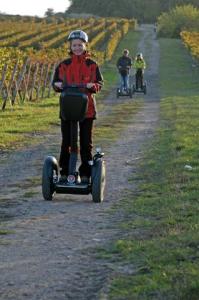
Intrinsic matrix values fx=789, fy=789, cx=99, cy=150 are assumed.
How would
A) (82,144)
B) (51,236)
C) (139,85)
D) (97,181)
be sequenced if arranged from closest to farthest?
(51,236) → (97,181) → (82,144) → (139,85)

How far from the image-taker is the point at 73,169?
29.2 feet

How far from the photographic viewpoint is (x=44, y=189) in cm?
864

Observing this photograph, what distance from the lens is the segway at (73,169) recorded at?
851 centimetres

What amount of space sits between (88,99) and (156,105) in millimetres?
16880

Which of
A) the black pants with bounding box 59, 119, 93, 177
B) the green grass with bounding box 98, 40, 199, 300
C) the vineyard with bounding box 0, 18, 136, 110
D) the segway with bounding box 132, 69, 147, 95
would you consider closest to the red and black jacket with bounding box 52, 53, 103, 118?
the black pants with bounding box 59, 119, 93, 177

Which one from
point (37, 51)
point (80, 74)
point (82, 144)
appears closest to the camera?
point (80, 74)

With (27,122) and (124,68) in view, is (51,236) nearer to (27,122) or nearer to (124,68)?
(27,122)

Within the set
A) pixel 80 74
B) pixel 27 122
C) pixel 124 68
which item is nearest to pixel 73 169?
pixel 80 74

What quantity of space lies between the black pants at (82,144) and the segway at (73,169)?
99 millimetres

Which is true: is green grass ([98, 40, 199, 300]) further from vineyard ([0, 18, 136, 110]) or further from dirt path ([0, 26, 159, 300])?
vineyard ([0, 18, 136, 110])

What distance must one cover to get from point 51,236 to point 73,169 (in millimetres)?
2111

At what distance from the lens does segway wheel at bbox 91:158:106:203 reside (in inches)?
339

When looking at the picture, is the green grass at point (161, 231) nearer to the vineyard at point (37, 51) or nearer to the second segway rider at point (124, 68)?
the vineyard at point (37, 51)

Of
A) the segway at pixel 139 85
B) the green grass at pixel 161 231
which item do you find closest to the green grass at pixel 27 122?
the segway at pixel 139 85
